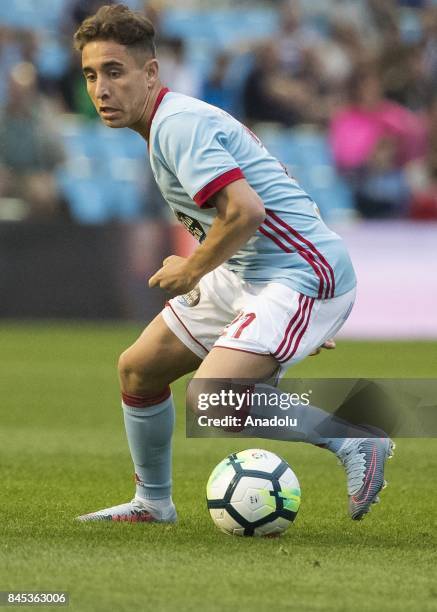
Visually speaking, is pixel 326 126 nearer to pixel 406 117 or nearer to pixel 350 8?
pixel 406 117

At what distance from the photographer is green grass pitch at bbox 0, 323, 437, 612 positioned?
4215mm

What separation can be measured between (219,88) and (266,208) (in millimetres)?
11143

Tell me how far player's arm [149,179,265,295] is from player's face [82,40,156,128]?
0.54 metres

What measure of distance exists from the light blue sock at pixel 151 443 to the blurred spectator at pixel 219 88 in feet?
35.5

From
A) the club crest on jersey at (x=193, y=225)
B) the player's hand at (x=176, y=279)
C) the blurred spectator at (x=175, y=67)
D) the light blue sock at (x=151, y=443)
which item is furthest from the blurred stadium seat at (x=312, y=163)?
the player's hand at (x=176, y=279)

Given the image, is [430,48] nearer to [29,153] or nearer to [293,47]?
[293,47]

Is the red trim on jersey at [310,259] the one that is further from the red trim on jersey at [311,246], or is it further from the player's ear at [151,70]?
the player's ear at [151,70]

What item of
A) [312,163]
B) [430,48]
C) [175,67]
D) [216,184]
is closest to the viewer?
[216,184]

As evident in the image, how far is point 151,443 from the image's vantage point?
18.9 ft

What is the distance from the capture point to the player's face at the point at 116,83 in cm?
529

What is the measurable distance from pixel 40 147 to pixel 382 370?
5.32 meters

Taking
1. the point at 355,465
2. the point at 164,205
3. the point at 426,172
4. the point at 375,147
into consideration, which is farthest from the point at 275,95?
the point at 355,465

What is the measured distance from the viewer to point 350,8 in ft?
62.6

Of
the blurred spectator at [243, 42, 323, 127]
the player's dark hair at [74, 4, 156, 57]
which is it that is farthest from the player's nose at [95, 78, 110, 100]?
the blurred spectator at [243, 42, 323, 127]
